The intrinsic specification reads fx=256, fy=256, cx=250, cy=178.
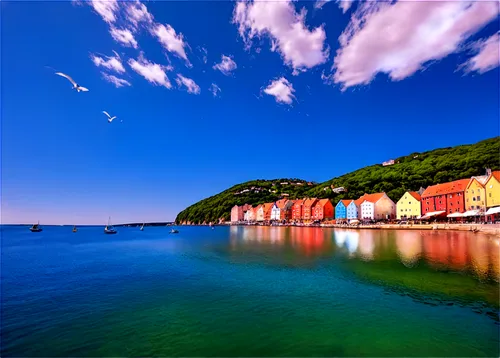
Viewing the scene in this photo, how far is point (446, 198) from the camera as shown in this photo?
73938 mm

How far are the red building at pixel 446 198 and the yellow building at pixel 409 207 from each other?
2.35m

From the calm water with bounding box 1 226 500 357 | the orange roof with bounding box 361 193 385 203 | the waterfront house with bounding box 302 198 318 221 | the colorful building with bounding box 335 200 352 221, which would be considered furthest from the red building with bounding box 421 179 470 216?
the calm water with bounding box 1 226 500 357

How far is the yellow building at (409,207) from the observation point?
8544 centimetres

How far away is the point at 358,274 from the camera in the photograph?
20969 millimetres

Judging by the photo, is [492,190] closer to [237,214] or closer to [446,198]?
[446,198]

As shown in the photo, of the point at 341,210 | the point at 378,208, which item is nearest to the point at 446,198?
the point at 378,208

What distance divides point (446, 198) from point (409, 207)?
15364 mm

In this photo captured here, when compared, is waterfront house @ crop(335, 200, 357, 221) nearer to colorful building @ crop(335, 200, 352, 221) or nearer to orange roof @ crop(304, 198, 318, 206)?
colorful building @ crop(335, 200, 352, 221)

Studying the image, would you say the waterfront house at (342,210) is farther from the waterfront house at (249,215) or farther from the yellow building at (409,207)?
the waterfront house at (249,215)

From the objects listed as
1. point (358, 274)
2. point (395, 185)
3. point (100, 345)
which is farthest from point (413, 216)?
point (100, 345)

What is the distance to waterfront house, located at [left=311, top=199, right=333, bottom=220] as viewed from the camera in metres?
122

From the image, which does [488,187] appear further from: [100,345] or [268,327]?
[100,345]

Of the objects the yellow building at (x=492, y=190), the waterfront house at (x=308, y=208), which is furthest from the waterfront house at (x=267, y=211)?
the yellow building at (x=492, y=190)

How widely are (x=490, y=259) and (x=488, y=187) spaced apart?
5108 centimetres
